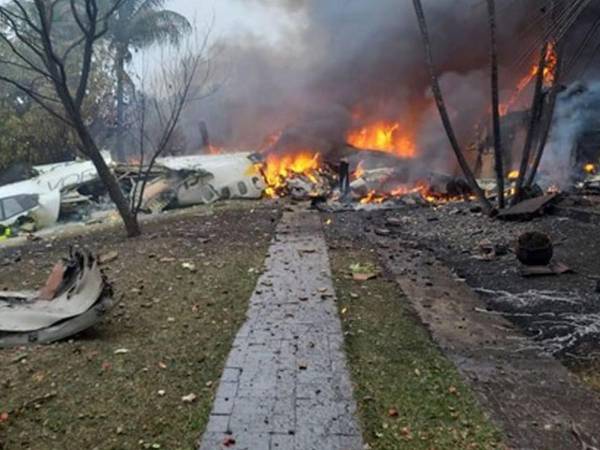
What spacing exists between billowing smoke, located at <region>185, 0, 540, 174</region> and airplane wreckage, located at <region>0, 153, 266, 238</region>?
5323mm

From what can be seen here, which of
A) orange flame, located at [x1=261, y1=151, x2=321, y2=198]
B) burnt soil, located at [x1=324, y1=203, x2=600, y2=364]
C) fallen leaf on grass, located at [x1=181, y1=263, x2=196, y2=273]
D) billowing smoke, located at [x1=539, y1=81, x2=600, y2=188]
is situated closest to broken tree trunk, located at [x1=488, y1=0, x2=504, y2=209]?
burnt soil, located at [x1=324, y1=203, x2=600, y2=364]

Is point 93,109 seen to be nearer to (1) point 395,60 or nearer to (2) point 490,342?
(1) point 395,60

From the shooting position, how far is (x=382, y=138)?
2242 centimetres

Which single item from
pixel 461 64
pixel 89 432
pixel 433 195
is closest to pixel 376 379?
pixel 89 432

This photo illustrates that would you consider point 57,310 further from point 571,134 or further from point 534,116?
point 571,134

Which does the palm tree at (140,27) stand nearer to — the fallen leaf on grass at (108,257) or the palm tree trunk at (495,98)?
the palm tree trunk at (495,98)

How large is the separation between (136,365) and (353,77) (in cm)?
2110

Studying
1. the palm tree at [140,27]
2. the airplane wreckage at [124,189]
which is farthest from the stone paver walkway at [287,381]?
the palm tree at [140,27]

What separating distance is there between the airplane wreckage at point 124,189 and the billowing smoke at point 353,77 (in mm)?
5323

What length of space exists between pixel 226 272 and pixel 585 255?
505cm

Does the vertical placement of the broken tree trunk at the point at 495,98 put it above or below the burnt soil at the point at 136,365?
above

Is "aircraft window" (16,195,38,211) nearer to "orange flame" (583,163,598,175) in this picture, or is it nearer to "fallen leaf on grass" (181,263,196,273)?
"fallen leaf on grass" (181,263,196,273)

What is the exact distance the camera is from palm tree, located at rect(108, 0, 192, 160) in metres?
21.2

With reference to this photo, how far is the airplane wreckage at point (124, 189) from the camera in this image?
13891mm
